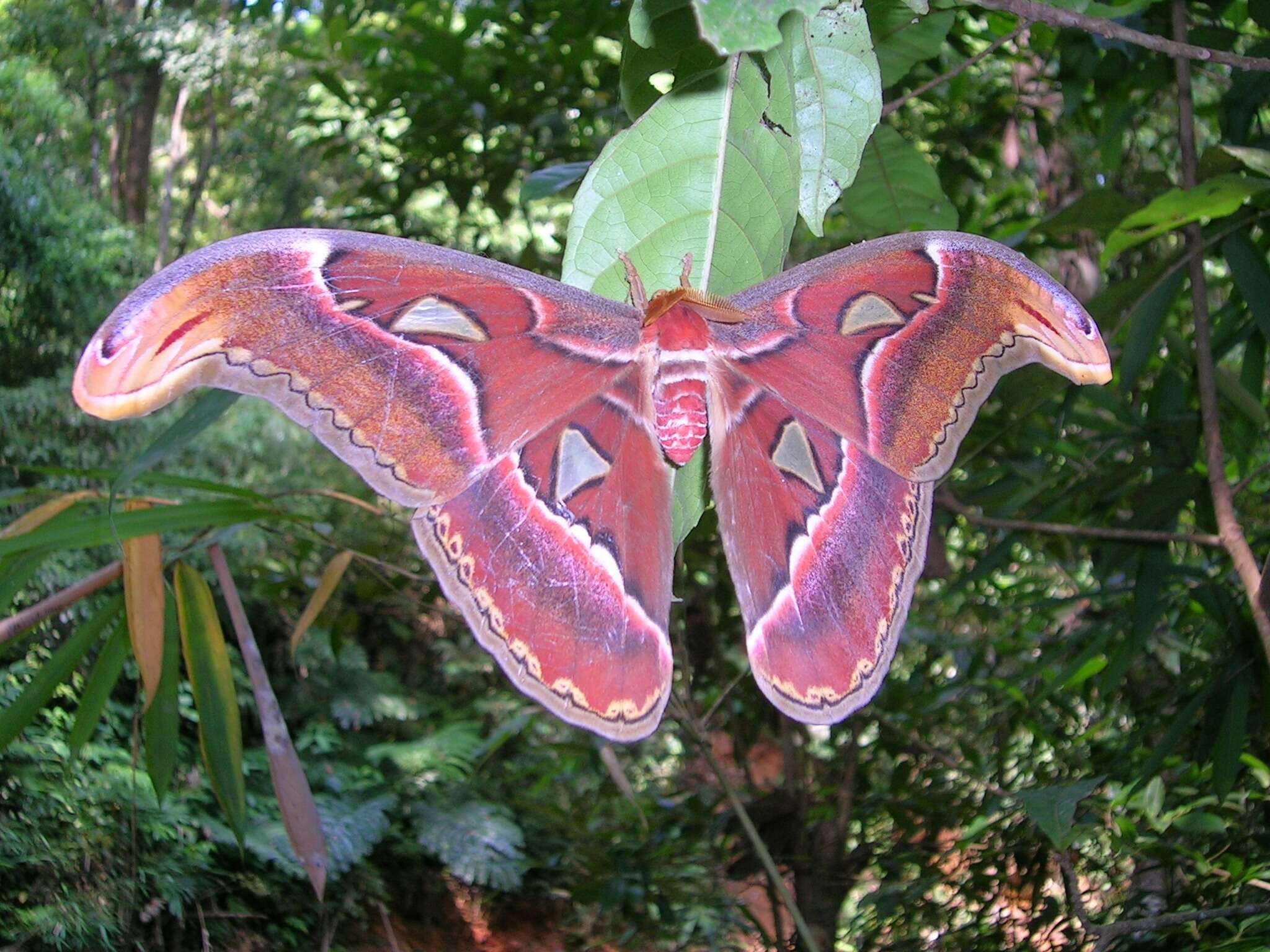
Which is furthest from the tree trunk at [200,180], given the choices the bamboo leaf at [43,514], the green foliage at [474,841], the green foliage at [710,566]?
the bamboo leaf at [43,514]

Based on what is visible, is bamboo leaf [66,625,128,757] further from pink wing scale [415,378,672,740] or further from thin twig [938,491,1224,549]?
thin twig [938,491,1224,549]

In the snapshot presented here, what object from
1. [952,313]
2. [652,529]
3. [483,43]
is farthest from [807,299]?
[483,43]

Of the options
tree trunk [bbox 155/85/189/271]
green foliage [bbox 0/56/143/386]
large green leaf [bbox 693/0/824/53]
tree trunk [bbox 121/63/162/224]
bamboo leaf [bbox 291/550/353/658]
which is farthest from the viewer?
tree trunk [bbox 121/63/162/224]

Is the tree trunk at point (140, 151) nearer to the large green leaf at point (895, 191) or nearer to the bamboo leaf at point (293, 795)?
the bamboo leaf at point (293, 795)

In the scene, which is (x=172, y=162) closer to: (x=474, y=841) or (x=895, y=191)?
(x=474, y=841)

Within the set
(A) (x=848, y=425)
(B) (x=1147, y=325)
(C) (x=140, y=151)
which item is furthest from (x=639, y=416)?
(C) (x=140, y=151)

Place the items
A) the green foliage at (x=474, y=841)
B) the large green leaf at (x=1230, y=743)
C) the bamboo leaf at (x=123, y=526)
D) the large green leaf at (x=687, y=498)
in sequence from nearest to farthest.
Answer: the large green leaf at (x=687, y=498) → the bamboo leaf at (x=123, y=526) → the large green leaf at (x=1230, y=743) → the green foliage at (x=474, y=841)

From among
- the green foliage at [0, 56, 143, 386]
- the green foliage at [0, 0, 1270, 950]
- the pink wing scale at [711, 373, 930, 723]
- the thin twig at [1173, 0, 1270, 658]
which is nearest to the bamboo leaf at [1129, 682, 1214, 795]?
the green foliage at [0, 0, 1270, 950]
